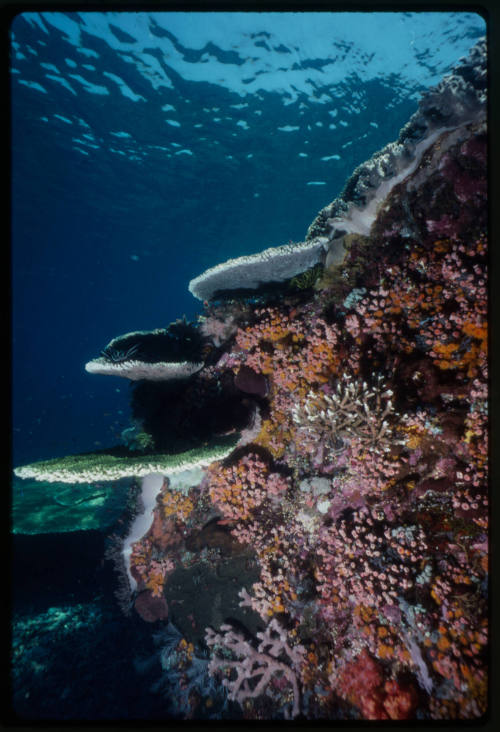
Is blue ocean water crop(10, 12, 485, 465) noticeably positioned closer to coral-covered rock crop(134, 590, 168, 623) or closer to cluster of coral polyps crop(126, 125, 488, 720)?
cluster of coral polyps crop(126, 125, 488, 720)

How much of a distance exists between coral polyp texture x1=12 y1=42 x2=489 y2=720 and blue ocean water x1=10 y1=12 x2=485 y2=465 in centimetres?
180

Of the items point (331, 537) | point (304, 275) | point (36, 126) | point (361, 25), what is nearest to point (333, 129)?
point (361, 25)

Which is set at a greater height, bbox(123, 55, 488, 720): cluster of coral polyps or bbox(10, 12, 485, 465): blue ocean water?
bbox(10, 12, 485, 465): blue ocean water

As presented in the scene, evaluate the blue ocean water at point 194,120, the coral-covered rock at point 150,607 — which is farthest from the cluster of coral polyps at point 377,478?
the blue ocean water at point 194,120

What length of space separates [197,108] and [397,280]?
21530 mm

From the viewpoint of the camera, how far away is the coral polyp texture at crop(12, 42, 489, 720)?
9.93ft

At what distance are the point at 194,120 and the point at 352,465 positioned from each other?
2391 centimetres

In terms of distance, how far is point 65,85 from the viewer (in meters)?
17.2

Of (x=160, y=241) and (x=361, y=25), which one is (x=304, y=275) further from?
(x=160, y=241)

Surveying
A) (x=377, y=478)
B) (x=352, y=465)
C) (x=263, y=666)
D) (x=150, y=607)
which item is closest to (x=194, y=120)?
(x=352, y=465)

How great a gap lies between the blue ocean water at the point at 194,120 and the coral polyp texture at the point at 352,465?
5.90ft

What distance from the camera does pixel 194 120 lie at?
2014cm

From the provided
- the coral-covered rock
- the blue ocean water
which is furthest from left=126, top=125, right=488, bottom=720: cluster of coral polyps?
the blue ocean water

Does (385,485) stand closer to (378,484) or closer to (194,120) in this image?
(378,484)
